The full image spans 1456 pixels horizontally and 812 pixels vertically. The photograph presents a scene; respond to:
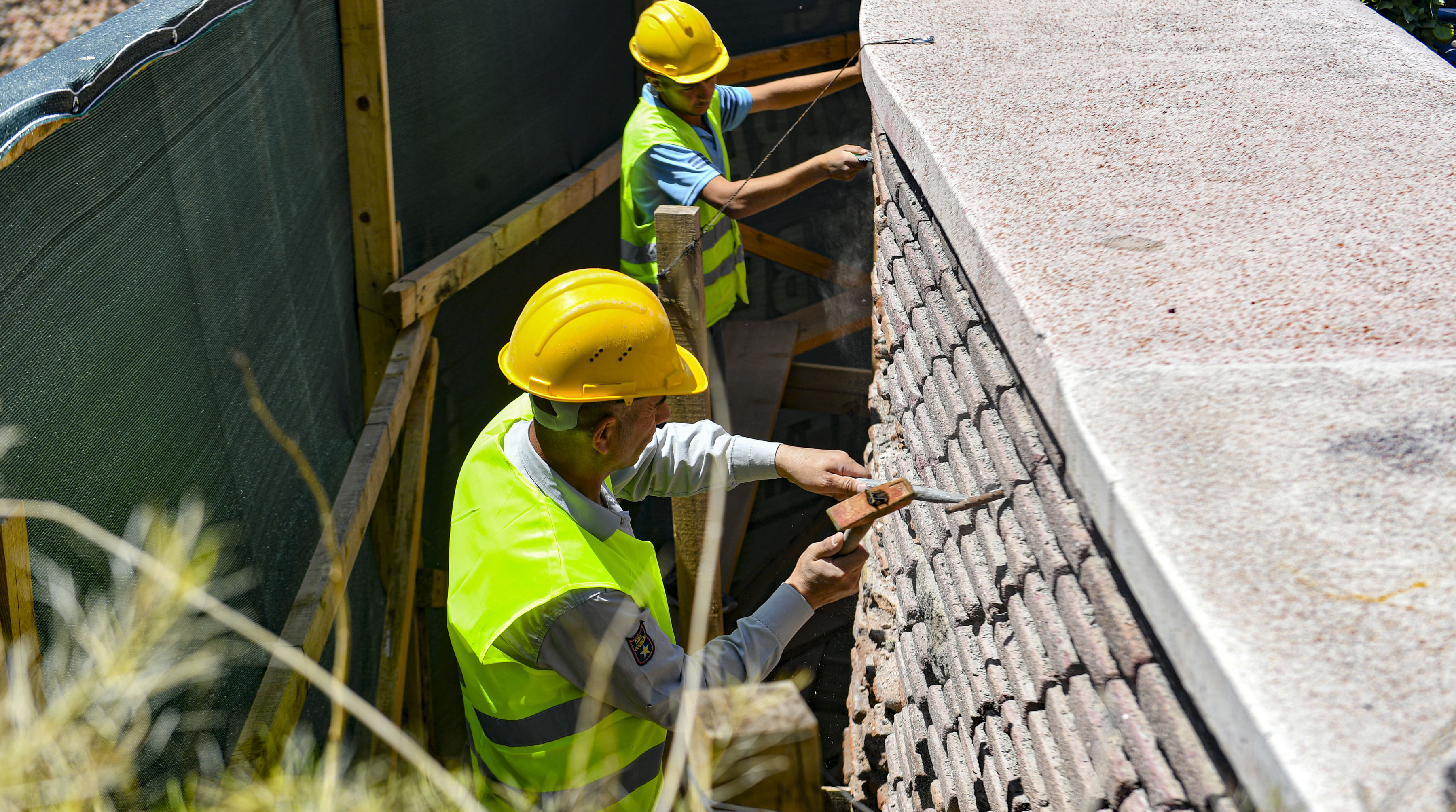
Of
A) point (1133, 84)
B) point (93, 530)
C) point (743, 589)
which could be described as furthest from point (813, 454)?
point (743, 589)

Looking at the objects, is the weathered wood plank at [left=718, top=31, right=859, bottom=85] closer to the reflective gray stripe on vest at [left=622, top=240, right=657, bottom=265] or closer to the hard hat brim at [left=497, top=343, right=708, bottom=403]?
the reflective gray stripe on vest at [left=622, top=240, right=657, bottom=265]

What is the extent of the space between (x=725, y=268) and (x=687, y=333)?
1.40 meters

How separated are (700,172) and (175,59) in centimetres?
230

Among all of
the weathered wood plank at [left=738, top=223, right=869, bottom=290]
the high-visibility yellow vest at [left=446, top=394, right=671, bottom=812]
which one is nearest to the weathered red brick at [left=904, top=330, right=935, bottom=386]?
the high-visibility yellow vest at [left=446, top=394, right=671, bottom=812]

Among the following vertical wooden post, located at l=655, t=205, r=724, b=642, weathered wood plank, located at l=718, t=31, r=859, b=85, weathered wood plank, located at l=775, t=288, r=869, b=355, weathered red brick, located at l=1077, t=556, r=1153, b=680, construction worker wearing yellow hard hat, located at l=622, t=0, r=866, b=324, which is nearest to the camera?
weathered red brick, located at l=1077, t=556, r=1153, b=680

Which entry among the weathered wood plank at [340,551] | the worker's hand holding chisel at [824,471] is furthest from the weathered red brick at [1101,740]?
the weathered wood plank at [340,551]

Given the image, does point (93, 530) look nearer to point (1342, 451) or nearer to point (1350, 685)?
point (1350, 685)

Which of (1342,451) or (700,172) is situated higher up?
(1342,451)

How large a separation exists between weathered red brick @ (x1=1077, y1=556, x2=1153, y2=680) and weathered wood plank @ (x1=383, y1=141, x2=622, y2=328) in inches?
119

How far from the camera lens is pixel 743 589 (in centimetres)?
573

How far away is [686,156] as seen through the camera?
→ 14.1 feet

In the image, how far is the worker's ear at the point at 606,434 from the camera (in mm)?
2205

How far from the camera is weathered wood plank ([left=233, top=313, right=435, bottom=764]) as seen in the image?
8.64ft

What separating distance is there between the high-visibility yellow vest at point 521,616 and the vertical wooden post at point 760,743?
93cm
